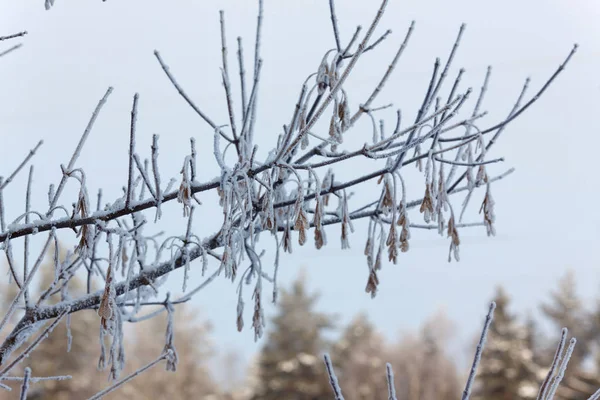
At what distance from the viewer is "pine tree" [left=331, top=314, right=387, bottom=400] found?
15781 mm

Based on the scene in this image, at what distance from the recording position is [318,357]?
1444 cm

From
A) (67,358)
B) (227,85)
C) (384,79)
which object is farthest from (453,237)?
(67,358)

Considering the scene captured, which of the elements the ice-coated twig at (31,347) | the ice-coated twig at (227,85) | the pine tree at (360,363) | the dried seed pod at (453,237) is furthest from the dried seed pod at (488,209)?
the pine tree at (360,363)

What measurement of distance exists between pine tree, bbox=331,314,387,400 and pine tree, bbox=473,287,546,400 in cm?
314

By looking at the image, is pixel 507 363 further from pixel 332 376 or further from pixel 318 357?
pixel 332 376

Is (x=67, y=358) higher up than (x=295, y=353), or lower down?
higher up

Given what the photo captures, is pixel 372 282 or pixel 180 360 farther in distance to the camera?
pixel 180 360

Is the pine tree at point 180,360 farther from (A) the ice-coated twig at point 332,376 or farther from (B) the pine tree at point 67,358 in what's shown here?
(A) the ice-coated twig at point 332,376

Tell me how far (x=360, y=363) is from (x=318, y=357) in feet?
6.42

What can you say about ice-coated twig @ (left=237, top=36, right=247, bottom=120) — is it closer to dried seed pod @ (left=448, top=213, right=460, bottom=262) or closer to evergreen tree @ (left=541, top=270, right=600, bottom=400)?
dried seed pod @ (left=448, top=213, right=460, bottom=262)

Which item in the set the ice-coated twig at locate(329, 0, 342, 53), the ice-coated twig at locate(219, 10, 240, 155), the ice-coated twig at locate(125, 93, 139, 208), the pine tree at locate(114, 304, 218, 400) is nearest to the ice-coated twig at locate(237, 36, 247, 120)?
the ice-coated twig at locate(219, 10, 240, 155)

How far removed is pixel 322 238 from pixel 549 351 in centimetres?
1433

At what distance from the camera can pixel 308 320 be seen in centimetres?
1484

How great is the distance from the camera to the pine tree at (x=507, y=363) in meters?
12.8
